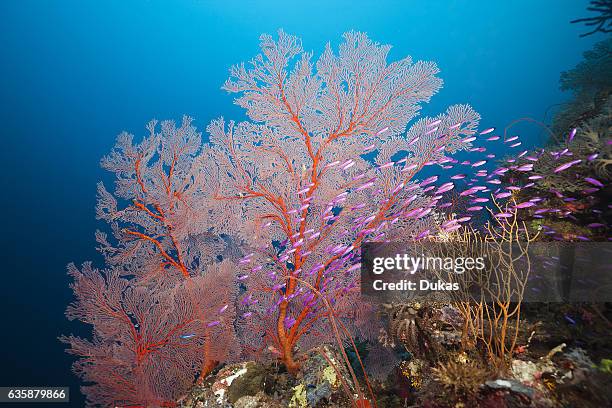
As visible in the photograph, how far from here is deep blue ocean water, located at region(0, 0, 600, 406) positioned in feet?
79.1

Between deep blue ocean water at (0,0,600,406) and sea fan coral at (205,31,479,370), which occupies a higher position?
deep blue ocean water at (0,0,600,406)

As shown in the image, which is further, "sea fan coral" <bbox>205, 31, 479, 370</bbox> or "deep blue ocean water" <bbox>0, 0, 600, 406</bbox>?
"deep blue ocean water" <bbox>0, 0, 600, 406</bbox>

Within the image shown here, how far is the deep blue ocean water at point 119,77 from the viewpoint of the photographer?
79.1 ft

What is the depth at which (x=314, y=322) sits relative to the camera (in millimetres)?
4172

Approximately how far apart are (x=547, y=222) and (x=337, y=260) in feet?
10.4

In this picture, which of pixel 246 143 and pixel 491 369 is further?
pixel 246 143

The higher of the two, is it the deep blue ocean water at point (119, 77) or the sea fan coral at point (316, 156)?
the deep blue ocean water at point (119, 77)

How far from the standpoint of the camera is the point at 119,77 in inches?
2505

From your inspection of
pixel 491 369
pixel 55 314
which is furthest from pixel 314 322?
pixel 55 314

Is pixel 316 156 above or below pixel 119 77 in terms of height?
below

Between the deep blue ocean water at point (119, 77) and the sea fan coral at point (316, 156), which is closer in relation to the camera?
the sea fan coral at point (316, 156)

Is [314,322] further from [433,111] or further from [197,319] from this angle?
[433,111]

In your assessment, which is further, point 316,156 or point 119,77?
point 119,77

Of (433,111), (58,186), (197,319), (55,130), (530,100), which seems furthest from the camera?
(530,100)
